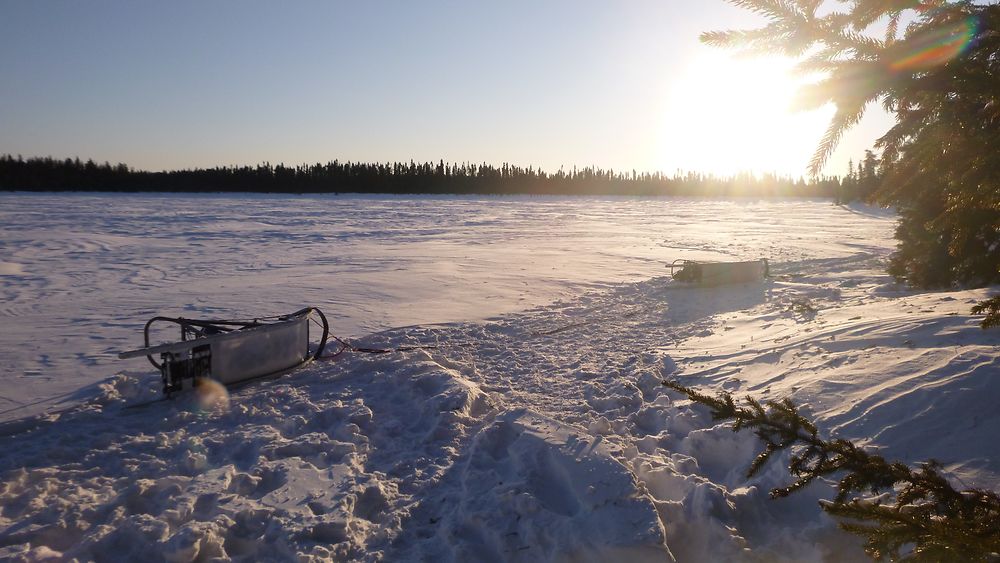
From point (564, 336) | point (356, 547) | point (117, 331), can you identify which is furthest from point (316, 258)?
point (356, 547)

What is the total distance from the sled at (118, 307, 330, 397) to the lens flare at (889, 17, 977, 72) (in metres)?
6.32

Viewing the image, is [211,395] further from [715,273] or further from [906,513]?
[715,273]

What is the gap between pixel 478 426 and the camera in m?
5.33

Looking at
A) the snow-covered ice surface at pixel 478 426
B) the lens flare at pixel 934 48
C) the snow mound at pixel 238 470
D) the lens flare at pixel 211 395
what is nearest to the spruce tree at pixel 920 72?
the lens flare at pixel 934 48

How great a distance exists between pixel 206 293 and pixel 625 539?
11.3 m

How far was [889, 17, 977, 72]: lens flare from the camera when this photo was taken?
6.83 feet

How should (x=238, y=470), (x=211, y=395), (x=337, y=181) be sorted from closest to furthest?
(x=238, y=470) < (x=211, y=395) < (x=337, y=181)

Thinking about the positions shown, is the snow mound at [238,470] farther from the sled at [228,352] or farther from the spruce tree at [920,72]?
the spruce tree at [920,72]

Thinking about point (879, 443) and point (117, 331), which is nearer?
point (879, 443)

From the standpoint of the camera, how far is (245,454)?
186 inches

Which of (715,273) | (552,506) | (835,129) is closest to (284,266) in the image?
(715,273)

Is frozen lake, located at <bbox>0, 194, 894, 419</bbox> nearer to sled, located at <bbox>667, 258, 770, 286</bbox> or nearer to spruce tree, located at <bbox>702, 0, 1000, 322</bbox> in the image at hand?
sled, located at <bbox>667, 258, 770, 286</bbox>

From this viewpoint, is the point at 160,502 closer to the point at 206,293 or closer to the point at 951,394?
the point at 951,394

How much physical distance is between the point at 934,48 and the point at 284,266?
1599cm
